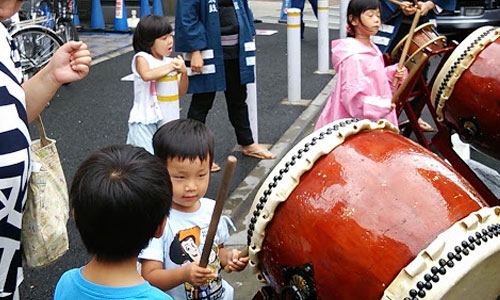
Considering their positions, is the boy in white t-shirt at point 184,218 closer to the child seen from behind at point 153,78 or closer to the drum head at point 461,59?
the child seen from behind at point 153,78

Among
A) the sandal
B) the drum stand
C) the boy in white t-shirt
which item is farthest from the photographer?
the sandal

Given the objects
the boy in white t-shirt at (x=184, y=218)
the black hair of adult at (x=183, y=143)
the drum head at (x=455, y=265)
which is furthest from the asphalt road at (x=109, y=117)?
the drum head at (x=455, y=265)

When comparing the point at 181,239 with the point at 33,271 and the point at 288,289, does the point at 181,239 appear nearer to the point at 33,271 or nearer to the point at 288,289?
the point at 288,289

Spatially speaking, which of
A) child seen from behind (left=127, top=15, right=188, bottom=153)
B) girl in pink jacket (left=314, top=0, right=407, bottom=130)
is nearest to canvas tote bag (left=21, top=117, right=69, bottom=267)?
child seen from behind (left=127, top=15, right=188, bottom=153)

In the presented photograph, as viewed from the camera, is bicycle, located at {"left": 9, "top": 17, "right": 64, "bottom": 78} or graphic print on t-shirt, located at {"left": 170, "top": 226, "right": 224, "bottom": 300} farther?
bicycle, located at {"left": 9, "top": 17, "right": 64, "bottom": 78}

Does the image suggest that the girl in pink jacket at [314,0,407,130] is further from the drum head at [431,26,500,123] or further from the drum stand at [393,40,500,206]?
the drum head at [431,26,500,123]

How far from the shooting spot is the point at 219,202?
172 cm

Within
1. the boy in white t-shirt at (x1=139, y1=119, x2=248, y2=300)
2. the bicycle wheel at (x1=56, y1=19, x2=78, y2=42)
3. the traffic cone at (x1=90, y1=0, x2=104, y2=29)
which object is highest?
the boy in white t-shirt at (x1=139, y1=119, x2=248, y2=300)

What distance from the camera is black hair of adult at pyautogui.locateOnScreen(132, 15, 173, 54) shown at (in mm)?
3400

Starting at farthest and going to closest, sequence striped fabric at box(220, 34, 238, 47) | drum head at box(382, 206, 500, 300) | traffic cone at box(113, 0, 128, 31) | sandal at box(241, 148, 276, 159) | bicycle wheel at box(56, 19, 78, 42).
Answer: traffic cone at box(113, 0, 128, 31) → bicycle wheel at box(56, 19, 78, 42) → sandal at box(241, 148, 276, 159) → striped fabric at box(220, 34, 238, 47) → drum head at box(382, 206, 500, 300)

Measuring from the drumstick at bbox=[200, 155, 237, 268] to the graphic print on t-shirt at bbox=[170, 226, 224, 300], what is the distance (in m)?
0.26

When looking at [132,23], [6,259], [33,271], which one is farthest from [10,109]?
[132,23]

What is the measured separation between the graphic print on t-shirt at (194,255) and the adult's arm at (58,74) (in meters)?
0.63

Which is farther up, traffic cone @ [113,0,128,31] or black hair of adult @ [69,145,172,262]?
black hair of adult @ [69,145,172,262]
